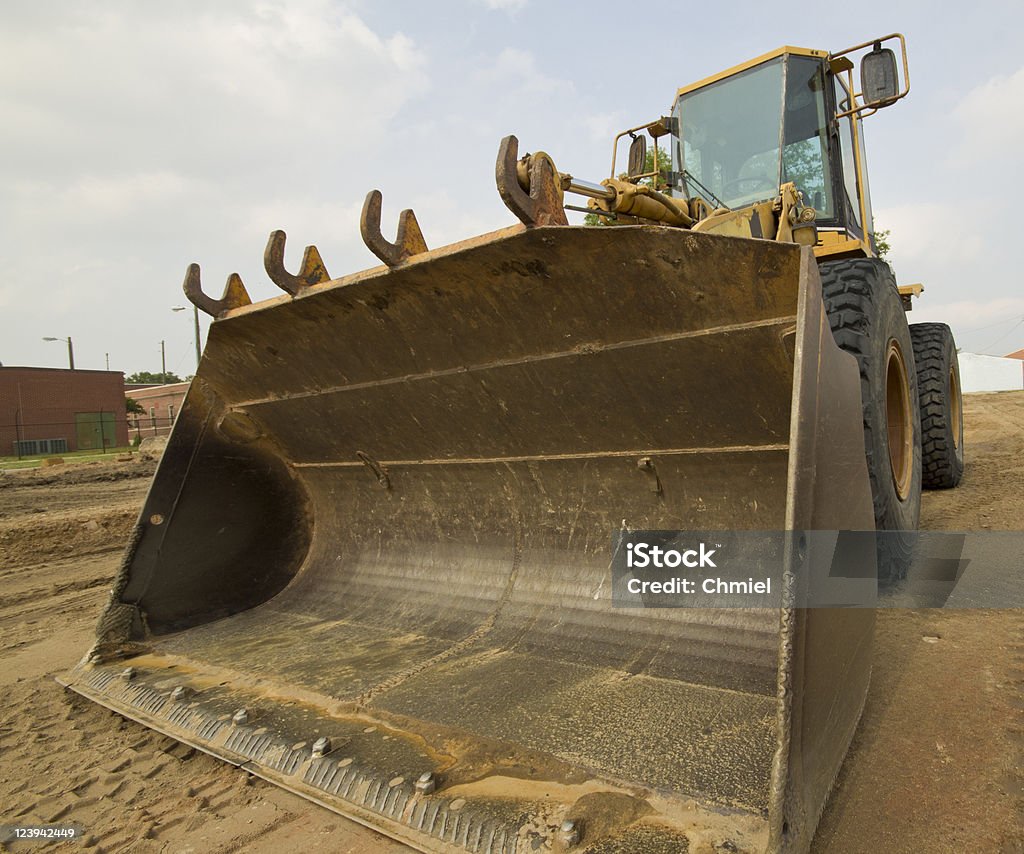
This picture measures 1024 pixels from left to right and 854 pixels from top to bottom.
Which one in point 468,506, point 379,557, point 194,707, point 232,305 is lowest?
point 194,707

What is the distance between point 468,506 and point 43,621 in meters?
2.60

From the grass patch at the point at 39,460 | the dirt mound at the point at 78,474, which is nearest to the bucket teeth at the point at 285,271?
the dirt mound at the point at 78,474

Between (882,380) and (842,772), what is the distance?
1916 mm

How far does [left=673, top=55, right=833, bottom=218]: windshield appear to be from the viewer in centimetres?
441

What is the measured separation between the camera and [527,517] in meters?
2.84

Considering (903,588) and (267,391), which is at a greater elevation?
(267,391)

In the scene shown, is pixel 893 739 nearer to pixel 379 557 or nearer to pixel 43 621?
pixel 379 557

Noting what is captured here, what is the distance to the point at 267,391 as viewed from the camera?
3.12m

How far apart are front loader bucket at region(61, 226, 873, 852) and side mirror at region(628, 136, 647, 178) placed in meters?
3.15

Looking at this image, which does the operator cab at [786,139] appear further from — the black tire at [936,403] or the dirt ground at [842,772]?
the dirt ground at [842,772]

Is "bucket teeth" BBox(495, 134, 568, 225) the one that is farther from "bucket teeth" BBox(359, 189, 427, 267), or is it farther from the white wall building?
the white wall building

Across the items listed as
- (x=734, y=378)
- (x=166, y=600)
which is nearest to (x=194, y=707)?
(x=166, y=600)

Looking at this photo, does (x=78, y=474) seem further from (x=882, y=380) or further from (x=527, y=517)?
(x=882, y=380)

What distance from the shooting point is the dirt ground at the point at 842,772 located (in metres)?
1.57
